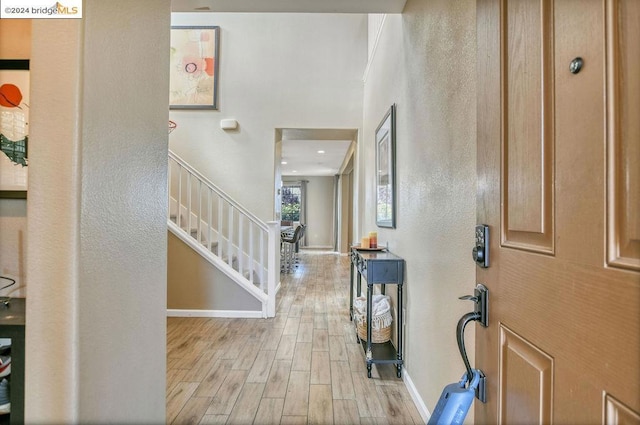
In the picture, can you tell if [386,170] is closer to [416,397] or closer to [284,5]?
[284,5]

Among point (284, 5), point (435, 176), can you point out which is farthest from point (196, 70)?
point (435, 176)

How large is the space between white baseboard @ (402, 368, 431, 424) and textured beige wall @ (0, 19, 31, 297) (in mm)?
2013

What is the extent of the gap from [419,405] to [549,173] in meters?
1.70

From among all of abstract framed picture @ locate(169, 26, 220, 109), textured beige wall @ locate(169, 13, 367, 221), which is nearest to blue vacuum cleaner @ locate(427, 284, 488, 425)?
textured beige wall @ locate(169, 13, 367, 221)

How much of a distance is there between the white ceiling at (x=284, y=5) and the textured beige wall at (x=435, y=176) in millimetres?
226

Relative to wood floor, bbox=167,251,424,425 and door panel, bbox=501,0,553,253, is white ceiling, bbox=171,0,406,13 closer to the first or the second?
door panel, bbox=501,0,553,253

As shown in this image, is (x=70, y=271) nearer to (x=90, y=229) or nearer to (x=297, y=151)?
(x=90, y=229)

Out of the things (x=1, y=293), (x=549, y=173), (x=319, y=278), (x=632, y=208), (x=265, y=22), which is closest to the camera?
(x=632, y=208)

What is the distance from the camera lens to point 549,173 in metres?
0.63

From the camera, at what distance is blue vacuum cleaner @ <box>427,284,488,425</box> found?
81cm

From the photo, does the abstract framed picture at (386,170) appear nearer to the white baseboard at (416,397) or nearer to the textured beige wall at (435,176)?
the textured beige wall at (435,176)

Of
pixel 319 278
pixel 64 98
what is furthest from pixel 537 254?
pixel 319 278

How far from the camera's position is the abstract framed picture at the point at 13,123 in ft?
4.02

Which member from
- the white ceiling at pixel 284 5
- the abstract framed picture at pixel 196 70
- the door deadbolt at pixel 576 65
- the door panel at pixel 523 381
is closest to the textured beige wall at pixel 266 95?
the abstract framed picture at pixel 196 70
